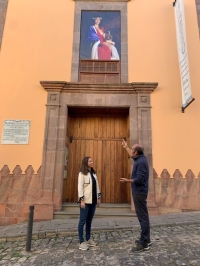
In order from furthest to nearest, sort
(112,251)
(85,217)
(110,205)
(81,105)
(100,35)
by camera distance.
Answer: (100,35), (81,105), (110,205), (85,217), (112,251)

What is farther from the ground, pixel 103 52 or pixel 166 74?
pixel 103 52

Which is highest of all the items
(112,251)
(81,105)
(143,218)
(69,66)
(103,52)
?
(103,52)

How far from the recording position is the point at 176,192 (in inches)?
241

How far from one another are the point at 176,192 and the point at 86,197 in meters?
3.50

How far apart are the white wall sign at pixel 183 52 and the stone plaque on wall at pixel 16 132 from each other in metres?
4.97

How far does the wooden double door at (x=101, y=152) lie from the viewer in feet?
22.2

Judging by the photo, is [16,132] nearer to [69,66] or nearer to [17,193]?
[17,193]

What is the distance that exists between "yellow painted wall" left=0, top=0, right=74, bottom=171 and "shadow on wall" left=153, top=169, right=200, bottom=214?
3714 millimetres

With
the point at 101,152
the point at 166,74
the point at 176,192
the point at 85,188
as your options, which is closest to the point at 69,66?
the point at 101,152

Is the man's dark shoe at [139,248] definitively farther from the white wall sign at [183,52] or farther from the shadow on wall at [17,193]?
the white wall sign at [183,52]

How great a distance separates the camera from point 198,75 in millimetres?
6988

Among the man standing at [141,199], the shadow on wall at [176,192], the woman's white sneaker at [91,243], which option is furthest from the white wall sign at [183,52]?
the woman's white sneaker at [91,243]

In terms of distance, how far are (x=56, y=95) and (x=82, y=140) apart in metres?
1.74

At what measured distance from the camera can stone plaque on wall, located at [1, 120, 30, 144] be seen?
20.9ft
